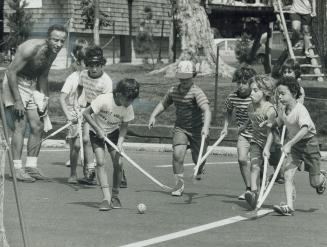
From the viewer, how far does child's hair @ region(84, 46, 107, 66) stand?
11.3 metres

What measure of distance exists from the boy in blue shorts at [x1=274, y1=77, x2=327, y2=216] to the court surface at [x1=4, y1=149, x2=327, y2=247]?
0.27 meters

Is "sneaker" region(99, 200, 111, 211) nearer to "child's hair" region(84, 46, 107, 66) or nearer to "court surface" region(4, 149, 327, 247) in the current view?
"court surface" region(4, 149, 327, 247)

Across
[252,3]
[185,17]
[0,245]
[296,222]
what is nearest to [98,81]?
[296,222]

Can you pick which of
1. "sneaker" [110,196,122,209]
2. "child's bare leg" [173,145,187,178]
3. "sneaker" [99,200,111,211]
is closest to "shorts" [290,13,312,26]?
"child's bare leg" [173,145,187,178]

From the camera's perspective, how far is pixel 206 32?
26031mm

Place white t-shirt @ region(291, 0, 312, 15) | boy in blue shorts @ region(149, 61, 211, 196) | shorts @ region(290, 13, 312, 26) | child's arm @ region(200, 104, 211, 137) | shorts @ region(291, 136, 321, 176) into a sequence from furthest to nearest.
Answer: shorts @ region(290, 13, 312, 26) < white t-shirt @ region(291, 0, 312, 15) < boy in blue shorts @ region(149, 61, 211, 196) < child's arm @ region(200, 104, 211, 137) < shorts @ region(291, 136, 321, 176)

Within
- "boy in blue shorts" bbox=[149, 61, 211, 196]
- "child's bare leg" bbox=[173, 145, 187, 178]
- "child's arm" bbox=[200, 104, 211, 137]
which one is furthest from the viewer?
"child's bare leg" bbox=[173, 145, 187, 178]

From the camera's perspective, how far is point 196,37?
25703mm

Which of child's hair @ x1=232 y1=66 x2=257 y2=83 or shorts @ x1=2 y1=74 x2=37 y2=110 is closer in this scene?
child's hair @ x1=232 y1=66 x2=257 y2=83

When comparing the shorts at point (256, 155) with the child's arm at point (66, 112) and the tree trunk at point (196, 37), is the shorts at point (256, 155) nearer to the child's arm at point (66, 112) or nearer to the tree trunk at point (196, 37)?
the child's arm at point (66, 112)

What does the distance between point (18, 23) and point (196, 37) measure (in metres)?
17.0

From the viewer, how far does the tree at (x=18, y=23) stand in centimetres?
4071

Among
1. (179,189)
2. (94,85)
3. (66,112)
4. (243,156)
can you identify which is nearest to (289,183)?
(243,156)

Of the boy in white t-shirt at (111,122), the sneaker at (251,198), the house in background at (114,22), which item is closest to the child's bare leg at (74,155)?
the boy in white t-shirt at (111,122)
